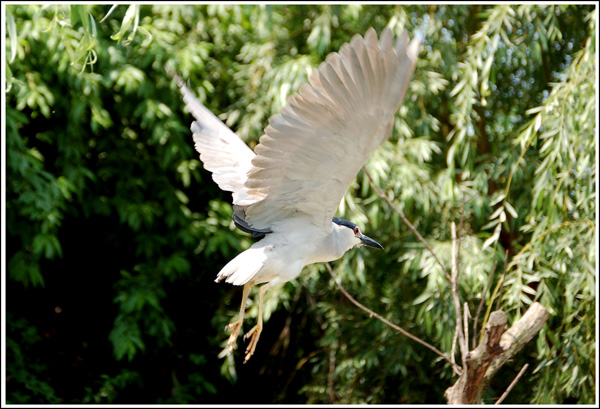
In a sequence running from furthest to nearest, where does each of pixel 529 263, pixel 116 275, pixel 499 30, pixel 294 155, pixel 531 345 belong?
pixel 116 275 < pixel 531 345 < pixel 499 30 < pixel 529 263 < pixel 294 155

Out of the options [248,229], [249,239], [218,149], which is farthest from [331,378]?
[248,229]

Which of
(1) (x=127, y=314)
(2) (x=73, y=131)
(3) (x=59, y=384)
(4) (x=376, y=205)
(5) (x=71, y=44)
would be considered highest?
(5) (x=71, y=44)

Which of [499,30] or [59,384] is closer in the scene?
[499,30]

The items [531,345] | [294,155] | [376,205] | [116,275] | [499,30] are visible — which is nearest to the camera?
[294,155]

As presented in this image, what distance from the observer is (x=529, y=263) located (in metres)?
3.23

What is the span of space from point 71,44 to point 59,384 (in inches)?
88.2

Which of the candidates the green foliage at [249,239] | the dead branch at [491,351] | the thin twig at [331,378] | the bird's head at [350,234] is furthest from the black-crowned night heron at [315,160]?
the thin twig at [331,378]

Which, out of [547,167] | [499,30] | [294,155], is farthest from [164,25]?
[294,155]

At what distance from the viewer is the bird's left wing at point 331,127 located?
1.60 meters

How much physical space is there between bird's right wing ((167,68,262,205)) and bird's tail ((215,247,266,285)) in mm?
333

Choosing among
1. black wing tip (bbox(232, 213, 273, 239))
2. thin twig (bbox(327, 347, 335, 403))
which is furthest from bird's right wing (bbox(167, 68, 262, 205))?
thin twig (bbox(327, 347, 335, 403))

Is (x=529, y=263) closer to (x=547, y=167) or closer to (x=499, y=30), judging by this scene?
(x=547, y=167)

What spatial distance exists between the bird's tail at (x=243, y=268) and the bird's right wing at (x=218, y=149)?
0.33m

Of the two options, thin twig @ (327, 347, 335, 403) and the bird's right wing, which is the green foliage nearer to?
thin twig @ (327, 347, 335, 403)
